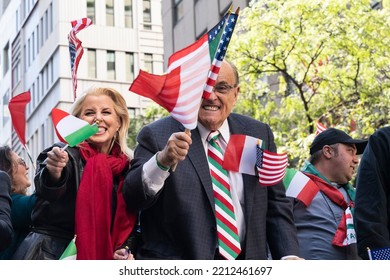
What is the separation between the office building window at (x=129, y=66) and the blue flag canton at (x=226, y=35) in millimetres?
55744

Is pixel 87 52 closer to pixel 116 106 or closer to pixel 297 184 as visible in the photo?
pixel 297 184

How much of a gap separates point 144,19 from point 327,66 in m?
45.3

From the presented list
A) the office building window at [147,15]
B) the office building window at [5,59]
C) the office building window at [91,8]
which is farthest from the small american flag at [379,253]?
Answer: the office building window at [5,59]

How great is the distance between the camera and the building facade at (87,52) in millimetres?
60125

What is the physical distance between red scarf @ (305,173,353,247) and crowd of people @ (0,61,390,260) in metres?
1.43

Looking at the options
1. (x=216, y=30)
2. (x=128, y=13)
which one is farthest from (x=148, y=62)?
(x=216, y=30)

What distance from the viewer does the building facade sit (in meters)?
60.1

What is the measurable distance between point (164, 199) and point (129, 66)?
5647 cm

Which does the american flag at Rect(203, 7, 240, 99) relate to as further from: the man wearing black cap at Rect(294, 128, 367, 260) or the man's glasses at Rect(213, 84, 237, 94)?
the man wearing black cap at Rect(294, 128, 367, 260)

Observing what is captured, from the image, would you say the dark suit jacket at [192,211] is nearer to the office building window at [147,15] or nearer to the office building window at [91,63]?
the office building window at [91,63]

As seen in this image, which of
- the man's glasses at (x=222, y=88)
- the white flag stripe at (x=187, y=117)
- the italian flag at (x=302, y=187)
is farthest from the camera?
the italian flag at (x=302, y=187)

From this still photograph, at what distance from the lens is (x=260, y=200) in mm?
6070
